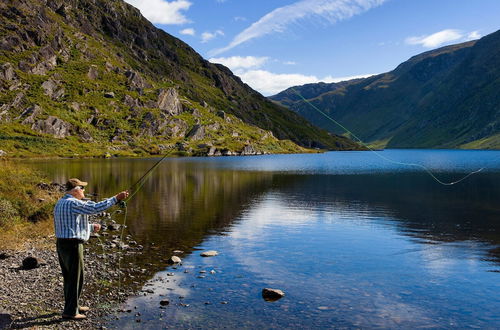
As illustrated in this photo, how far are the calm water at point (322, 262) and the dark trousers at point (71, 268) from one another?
1493 mm

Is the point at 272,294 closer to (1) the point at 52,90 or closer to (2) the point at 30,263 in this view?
(2) the point at 30,263

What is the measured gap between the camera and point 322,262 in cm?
2233

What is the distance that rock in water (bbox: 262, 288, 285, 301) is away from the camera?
16.5 m

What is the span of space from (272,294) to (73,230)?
27.2 ft

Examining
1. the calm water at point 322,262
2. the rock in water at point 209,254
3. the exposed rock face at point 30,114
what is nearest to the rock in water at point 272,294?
the calm water at point 322,262

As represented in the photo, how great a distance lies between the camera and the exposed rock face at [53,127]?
547 feet

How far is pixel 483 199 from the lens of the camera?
48969 millimetres

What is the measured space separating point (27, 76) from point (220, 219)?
195m

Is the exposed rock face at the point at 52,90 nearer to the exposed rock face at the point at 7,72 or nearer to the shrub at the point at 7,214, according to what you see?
→ the exposed rock face at the point at 7,72

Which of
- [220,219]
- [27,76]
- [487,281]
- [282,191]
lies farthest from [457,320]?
[27,76]

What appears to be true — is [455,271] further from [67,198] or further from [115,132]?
[115,132]

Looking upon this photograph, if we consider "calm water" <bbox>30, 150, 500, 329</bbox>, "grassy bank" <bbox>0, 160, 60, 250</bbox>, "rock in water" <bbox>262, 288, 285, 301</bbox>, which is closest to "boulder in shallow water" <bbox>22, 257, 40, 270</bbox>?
"grassy bank" <bbox>0, 160, 60, 250</bbox>

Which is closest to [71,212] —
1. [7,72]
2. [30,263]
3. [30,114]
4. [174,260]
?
[30,263]

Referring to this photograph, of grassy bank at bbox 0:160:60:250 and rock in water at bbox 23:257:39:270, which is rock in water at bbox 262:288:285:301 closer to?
rock in water at bbox 23:257:39:270
